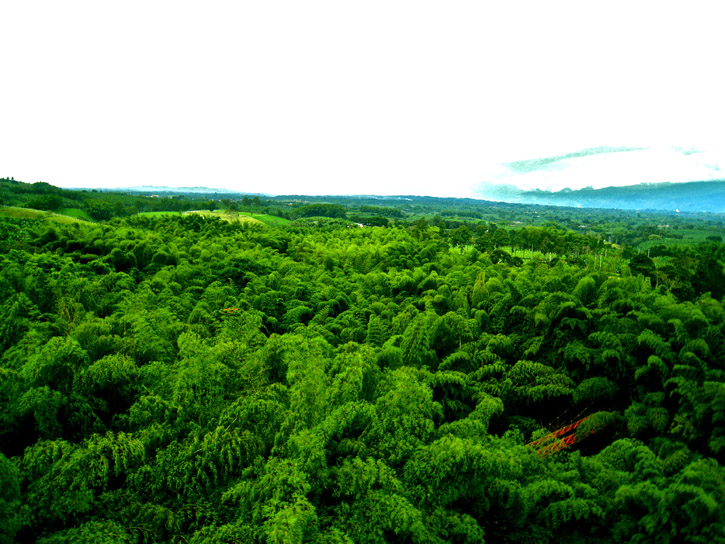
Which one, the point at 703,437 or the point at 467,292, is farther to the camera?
the point at 467,292

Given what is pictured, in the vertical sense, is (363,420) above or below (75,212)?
below

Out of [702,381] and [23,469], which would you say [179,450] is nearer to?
Result: [23,469]

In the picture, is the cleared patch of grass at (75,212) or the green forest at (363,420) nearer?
the green forest at (363,420)

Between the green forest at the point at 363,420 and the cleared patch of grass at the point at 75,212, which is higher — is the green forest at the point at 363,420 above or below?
below

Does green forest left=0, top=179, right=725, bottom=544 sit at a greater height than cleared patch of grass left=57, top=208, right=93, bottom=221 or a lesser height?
lesser

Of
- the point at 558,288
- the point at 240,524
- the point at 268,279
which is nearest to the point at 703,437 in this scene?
the point at 558,288

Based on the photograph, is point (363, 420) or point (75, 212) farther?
point (75, 212)

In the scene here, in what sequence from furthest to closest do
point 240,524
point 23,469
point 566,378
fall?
point 566,378
point 23,469
point 240,524

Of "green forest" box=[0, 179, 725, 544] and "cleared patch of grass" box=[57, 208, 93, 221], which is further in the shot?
"cleared patch of grass" box=[57, 208, 93, 221]
